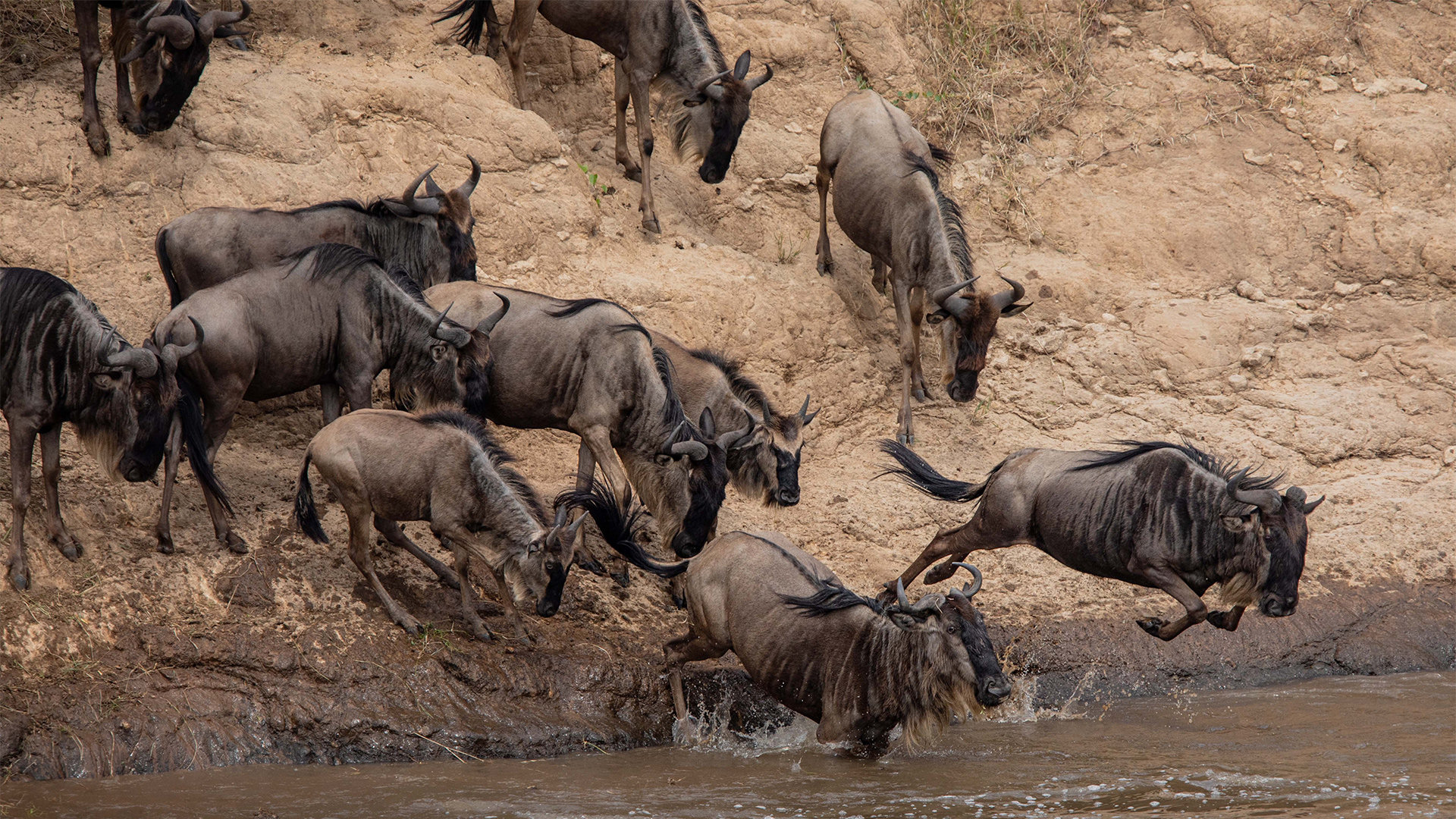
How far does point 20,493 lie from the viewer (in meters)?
6.63

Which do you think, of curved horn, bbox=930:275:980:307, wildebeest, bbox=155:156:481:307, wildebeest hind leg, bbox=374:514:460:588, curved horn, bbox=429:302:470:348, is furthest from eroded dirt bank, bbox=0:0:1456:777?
curved horn, bbox=429:302:470:348

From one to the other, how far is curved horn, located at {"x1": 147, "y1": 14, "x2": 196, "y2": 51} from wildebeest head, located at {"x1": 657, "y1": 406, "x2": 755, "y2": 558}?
4052 mm

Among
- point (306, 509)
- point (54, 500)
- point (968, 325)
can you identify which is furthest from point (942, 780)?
point (54, 500)

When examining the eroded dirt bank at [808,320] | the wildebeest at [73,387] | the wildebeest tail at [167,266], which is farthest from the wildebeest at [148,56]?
the wildebeest at [73,387]

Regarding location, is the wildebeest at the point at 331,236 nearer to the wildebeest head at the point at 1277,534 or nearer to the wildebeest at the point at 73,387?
the wildebeest at the point at 73,387

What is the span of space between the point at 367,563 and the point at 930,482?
319 cm

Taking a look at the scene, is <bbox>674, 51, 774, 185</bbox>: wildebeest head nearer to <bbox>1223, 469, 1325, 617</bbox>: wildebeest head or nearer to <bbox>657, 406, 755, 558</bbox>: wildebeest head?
<bbox>657, 406, 755, 558</bbox>: wildebeest head

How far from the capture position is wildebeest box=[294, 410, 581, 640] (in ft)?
22.2

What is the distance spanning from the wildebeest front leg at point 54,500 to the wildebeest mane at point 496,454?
1797 millimetres

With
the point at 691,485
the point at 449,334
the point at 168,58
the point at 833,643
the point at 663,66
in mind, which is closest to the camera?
the point at 833,643

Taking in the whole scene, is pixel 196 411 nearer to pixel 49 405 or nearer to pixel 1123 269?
pixel 49 405

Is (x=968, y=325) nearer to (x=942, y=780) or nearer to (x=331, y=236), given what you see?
(x=942, y=780)

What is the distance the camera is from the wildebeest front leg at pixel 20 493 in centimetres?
657

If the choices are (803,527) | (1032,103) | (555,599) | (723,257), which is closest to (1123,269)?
(1032,103)
